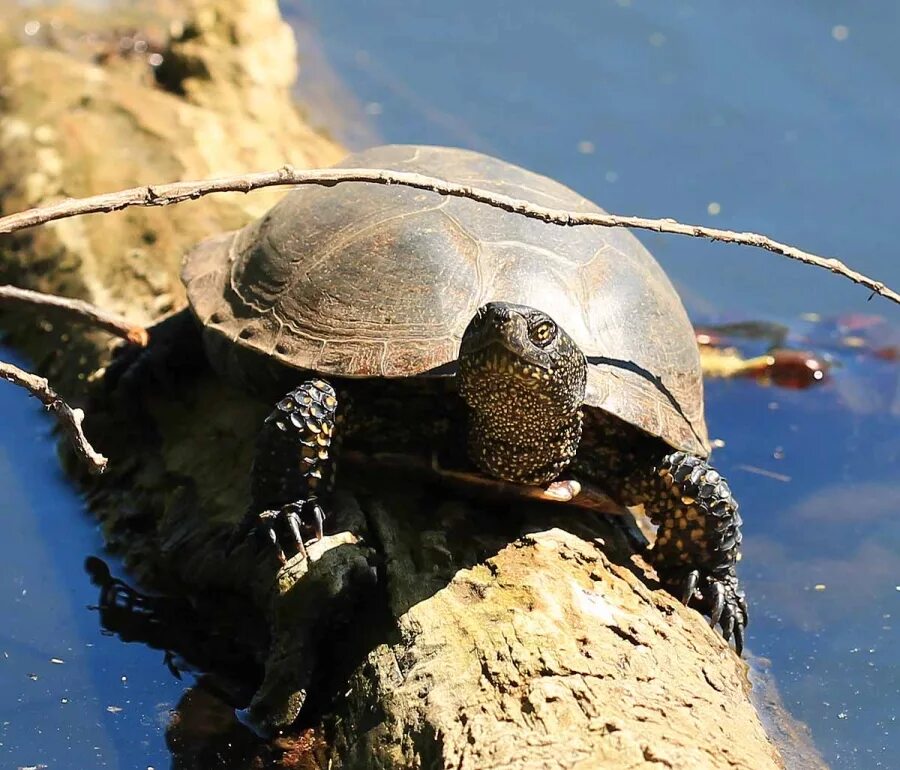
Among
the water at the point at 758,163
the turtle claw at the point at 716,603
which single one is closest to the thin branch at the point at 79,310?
the turtle claw at the point at 716,603

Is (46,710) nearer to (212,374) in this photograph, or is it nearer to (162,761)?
(162,761)

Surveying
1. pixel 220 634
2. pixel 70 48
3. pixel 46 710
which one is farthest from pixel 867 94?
pixel 46 710

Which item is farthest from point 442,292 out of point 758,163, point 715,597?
point 758,163

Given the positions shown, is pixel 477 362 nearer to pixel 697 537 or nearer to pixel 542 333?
pixel 542 333

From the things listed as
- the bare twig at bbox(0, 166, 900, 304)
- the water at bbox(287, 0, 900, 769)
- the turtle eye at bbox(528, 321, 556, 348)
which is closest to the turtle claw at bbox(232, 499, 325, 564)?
the turtle eye at bbox(528, 321, 556, 348)

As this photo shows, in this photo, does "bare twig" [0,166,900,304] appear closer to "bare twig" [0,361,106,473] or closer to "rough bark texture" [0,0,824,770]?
"bare twig" [0,361,106,473]

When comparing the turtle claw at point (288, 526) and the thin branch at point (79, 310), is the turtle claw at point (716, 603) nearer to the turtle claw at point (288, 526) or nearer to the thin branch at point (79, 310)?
the turtle claw at point (288, 526)
